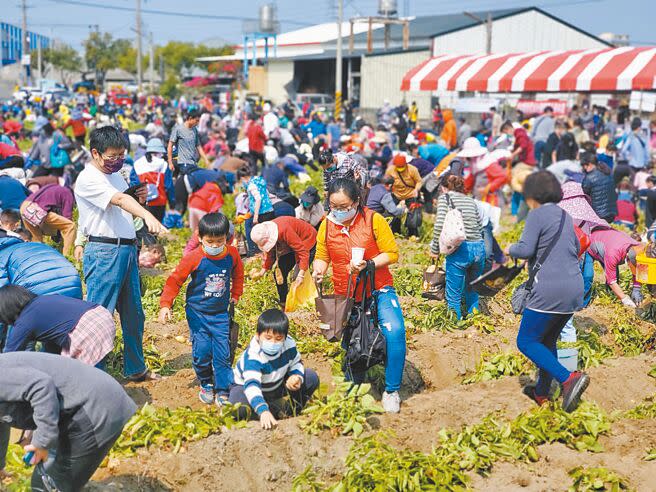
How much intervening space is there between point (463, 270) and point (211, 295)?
2912 mm

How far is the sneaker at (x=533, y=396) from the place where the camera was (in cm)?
620

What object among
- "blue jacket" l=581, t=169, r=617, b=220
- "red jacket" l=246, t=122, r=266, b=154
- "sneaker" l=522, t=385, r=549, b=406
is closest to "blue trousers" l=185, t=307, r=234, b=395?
"sneaker" l=522, t=385, r=549, b=406

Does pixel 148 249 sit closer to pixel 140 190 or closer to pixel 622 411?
pixel 140 190

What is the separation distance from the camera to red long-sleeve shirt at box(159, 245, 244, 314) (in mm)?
6062

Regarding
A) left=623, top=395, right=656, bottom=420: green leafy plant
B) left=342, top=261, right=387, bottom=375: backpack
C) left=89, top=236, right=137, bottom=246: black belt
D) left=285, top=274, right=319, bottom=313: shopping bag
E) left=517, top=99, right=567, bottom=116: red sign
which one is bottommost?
left=623, top=395, right=656, bottom=420: green leafy plant

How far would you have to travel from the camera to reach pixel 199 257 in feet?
19.9

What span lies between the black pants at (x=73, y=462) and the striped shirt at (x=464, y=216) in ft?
14.7

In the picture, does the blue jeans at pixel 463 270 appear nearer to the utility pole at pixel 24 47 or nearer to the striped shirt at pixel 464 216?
the striped shirt at pixel 464 216

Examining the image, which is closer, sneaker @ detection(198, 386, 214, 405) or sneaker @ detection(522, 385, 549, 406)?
sneaker @ detection(522, 385, 549, 406)

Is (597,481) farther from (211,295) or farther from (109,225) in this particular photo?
(109,225)

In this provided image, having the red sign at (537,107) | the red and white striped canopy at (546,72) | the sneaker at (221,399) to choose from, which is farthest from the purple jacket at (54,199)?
the red sign at (537,107)

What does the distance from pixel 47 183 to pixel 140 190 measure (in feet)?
16.4

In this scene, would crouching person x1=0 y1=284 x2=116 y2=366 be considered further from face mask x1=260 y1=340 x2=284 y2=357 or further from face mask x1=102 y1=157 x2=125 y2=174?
face mask x1=102 y1=157 x2=125 y2=174

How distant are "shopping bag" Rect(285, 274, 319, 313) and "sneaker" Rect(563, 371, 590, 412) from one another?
308 cm
